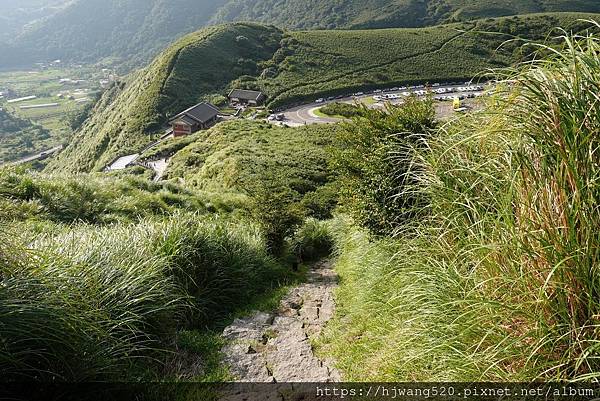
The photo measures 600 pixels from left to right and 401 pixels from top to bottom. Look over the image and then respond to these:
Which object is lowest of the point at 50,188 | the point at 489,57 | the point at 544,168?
the point at 489,57

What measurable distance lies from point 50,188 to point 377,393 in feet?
28.5

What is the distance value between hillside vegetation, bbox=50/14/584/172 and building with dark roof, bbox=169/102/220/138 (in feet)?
14.6

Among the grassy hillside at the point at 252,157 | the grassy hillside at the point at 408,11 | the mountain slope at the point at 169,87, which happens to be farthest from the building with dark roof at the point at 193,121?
the grassy hillside at the point at 408,11

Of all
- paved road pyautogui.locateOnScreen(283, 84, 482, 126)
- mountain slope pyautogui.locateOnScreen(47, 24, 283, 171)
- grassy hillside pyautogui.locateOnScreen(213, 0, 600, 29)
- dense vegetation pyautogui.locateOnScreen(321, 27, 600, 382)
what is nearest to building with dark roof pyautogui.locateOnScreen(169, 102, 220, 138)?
mountain slope pyautogui.locateOnScreen(47, 24, 283, 171)

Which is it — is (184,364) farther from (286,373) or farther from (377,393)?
(377,393)

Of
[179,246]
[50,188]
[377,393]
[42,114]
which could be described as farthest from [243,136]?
[42,114]

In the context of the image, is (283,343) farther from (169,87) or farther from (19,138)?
(19,138)

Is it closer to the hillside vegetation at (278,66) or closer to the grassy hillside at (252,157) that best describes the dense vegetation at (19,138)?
the hillside vegetation at (278,66)

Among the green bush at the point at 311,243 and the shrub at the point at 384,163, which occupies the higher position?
the shrub at the point at 384,163

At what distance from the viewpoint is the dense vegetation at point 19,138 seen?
95944 mm

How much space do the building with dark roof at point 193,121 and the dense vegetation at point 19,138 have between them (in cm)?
5611

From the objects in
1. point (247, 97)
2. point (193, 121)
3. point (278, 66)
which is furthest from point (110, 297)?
point (278, 66)

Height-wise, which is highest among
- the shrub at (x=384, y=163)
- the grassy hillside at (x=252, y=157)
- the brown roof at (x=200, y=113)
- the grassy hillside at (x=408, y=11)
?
the grassy hillside at (x=408, y=11)

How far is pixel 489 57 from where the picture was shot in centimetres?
8294
